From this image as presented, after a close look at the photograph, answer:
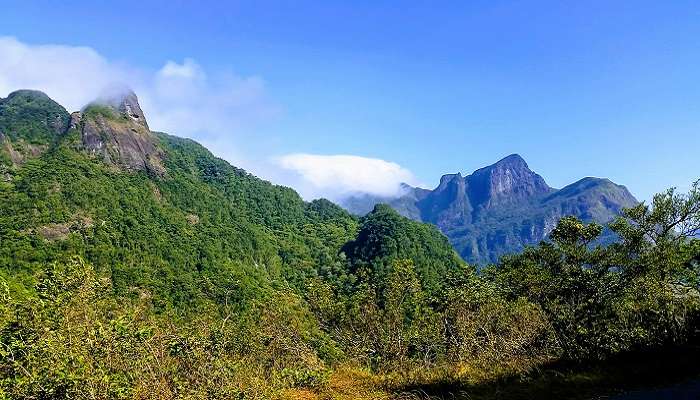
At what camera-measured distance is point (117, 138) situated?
136875 millimetres

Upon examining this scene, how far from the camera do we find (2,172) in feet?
363

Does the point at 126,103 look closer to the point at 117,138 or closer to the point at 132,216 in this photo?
the point at 117,138

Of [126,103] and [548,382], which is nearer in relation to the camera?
[548,382]

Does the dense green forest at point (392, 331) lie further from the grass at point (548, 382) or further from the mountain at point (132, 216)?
the mountain at point (132, 216)

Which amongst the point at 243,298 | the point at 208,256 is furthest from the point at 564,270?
the point at 208,256

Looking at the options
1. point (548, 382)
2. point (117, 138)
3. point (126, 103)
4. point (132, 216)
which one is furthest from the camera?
point (126, 103)

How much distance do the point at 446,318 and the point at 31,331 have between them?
15.9 m

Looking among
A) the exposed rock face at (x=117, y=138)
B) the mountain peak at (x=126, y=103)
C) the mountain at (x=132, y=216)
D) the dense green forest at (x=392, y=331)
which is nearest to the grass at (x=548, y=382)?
the dense green forest at (x=392, y=331)

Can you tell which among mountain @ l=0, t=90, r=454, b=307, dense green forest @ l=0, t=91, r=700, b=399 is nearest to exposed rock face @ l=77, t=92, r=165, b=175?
mountain @ l=0, t=90, r=454, b=307

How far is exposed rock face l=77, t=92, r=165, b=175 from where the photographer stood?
430ft

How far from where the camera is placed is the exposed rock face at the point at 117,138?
131m

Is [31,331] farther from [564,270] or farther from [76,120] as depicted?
[76,120]

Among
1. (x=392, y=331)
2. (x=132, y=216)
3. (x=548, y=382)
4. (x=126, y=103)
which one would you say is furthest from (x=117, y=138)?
(x=548, y=382)

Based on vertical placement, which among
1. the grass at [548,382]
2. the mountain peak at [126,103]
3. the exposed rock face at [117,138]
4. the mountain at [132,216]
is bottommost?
the grass at [548,382]
